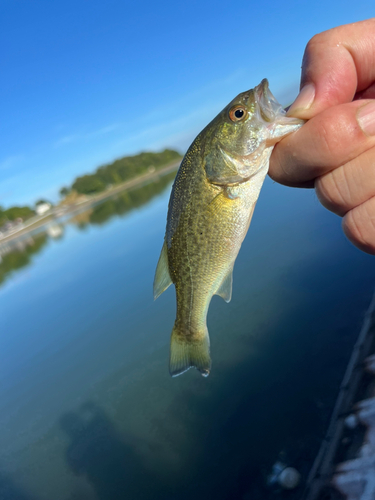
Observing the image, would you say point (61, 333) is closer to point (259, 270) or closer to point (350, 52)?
point (259, 270)

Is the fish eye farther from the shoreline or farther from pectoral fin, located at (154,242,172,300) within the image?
the shoreline

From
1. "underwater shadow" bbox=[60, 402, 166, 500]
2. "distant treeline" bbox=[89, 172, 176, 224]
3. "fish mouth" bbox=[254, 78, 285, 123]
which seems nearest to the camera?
"fish mouth" bbox=[254, 78, 285, 123]

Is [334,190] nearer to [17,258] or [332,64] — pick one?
[332,64]

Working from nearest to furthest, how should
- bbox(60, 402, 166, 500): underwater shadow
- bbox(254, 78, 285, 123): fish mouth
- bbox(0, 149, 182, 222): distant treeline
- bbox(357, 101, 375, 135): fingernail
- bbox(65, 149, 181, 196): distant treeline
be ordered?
bbox(357, 101, 375, 135): fingernail
bbox(254, 78, 285, 123): fish mouth
bbox(60, 402, 166, 500): underwater shadow
bbox(0, 149, 182, 222): distant treeline
bbox(65, 149, 181, 196): distant treeline

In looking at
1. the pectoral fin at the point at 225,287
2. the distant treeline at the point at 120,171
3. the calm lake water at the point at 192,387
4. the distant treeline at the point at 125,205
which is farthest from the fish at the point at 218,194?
the distant treeline at the point at 120,171

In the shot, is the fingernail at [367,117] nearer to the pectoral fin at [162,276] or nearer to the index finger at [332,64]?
the index finger at [332,64]

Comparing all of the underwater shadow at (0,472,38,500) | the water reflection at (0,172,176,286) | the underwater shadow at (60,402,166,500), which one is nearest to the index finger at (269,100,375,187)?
the underwater shadow at (60,402,166,500)
